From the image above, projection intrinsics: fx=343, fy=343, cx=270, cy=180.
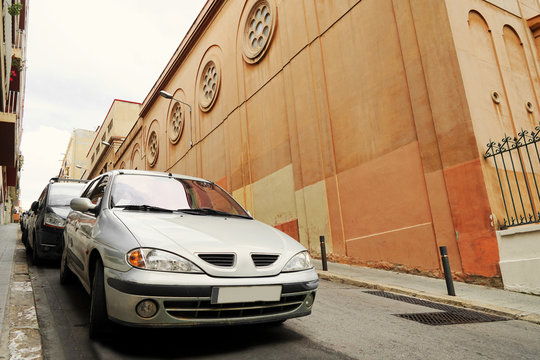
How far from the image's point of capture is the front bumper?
7.66ft

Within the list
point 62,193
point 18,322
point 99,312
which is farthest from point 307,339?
point 62,193

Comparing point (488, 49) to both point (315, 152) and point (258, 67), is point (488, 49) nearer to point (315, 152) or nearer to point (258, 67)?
point (315, 152)

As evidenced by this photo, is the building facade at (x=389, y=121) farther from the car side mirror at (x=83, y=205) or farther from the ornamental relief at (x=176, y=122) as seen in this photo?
the ornamental relief at (x=176, y=122)

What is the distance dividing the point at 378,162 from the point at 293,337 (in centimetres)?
540

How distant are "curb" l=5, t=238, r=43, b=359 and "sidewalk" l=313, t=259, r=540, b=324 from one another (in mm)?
4754

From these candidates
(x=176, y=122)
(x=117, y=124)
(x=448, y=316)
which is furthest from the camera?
(x=117, y=124)

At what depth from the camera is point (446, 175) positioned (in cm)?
636

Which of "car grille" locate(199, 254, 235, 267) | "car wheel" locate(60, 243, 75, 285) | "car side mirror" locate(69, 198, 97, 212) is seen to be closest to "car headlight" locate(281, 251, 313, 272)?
"car grille" locate(199, 254, 235, 267)

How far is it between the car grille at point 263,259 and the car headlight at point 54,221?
5.45 m

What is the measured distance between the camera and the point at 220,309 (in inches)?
96.2

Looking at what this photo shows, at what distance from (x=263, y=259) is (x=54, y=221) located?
5638 mm

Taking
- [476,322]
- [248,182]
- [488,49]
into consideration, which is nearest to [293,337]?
[476,322]

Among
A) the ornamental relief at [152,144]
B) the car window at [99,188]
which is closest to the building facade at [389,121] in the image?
the car window at [99,188]

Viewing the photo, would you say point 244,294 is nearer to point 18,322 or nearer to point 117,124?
point 18,322
